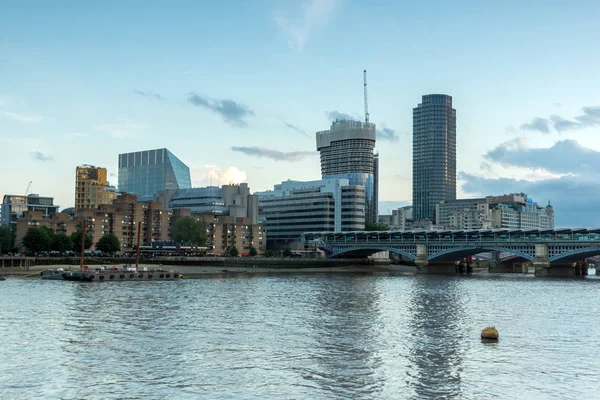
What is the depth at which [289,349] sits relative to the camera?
49656 mm

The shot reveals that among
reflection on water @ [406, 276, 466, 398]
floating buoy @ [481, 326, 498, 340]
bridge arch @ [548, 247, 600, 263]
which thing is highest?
bridge arch @ [548, 247, 600, 263]

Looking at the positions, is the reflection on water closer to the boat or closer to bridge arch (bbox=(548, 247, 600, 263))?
the boat

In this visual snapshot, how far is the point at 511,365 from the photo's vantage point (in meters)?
44.5

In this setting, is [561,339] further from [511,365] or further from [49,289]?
[49,289]

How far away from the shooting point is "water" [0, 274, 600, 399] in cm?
3775

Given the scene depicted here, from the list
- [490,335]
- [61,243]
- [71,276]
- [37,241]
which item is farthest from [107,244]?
[490,335]

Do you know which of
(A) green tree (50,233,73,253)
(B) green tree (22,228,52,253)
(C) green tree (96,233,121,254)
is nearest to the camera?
(B) green tree (22,228,52,253)

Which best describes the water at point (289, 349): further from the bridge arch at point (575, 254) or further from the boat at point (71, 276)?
the bridge arch at point (575, 254)

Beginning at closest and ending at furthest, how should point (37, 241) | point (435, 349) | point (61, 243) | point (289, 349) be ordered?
point (289, 349) < point (435, 349) < point (37, 241) < point (61, 243)

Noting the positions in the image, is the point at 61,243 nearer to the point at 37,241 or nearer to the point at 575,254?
the point at 37,241

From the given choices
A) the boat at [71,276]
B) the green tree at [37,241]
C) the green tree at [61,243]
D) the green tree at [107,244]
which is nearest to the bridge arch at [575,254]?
the boat at [71,276]

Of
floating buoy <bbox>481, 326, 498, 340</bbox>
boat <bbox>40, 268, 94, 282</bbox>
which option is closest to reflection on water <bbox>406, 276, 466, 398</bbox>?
floating buoy <bbox>481, 326, 498, 340</bbox>

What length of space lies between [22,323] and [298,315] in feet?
89.2

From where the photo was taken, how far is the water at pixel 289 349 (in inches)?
1486
